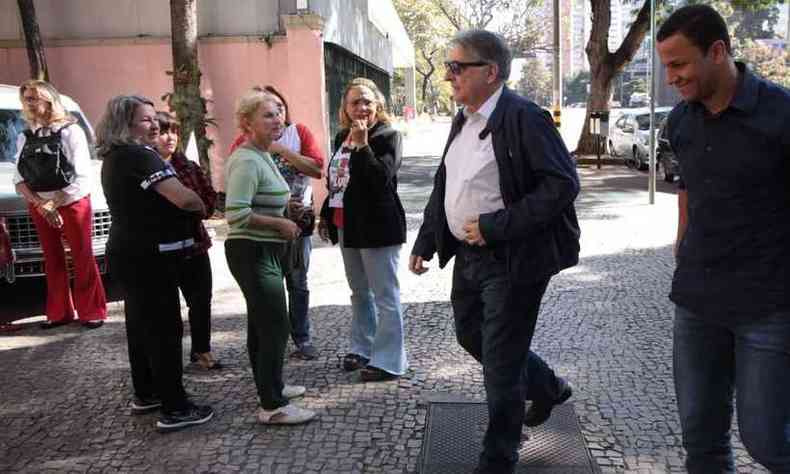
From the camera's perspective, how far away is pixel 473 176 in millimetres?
3252

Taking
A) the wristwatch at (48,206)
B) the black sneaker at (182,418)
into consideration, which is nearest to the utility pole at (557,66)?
the wristwatch at (48,206)

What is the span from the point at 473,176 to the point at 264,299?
1.32 metres

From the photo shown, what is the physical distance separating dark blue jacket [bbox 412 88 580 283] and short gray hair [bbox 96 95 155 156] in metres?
1.88

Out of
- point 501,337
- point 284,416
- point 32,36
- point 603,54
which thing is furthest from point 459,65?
point 603,54

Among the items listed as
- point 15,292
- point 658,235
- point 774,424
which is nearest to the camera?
point 774,424

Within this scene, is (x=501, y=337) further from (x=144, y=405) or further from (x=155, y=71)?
(x=155, y=71)

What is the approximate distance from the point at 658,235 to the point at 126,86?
8.75m

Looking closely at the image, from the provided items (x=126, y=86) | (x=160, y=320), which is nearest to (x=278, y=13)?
(x=126, y=86)

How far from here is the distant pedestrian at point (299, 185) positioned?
193 inches

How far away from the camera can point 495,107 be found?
3.25 meters

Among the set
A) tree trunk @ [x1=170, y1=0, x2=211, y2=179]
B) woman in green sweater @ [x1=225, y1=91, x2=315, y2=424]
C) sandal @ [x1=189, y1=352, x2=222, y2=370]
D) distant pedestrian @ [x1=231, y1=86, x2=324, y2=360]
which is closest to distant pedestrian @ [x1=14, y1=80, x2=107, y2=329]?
sandal @ [x1=189, y1=352, x2=222, y2=370]

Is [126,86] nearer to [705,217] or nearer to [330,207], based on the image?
[330,207]

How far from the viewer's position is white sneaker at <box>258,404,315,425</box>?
416cm

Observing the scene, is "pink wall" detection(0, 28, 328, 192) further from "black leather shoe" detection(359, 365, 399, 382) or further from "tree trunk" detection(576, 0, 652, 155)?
"tree trunk" detection(576, 0, 652, 155)
